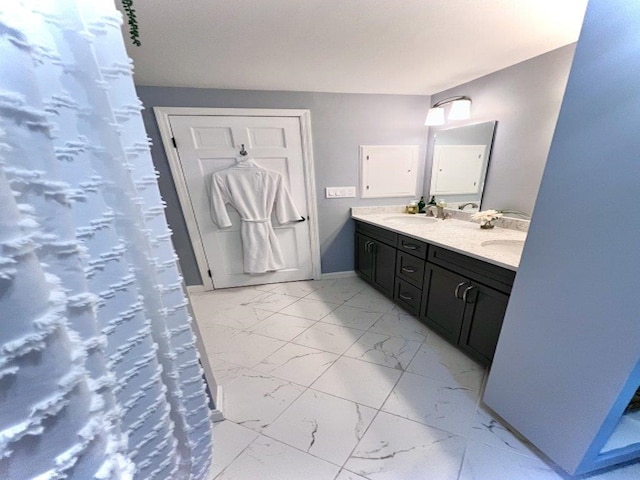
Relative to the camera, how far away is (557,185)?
2.54 feet

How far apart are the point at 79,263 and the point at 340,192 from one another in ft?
7.68

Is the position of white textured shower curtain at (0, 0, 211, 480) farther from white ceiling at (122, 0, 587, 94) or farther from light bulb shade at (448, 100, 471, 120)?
light bulb shade at (448, 100, 471, 120)

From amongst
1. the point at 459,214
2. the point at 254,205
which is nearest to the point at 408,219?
the point at 459,214

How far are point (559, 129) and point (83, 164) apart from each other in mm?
1290

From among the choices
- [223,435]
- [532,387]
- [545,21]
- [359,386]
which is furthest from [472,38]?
[223,435]

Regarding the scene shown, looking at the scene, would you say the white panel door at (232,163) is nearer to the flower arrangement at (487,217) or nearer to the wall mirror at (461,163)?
the wall mirror at (461,163)

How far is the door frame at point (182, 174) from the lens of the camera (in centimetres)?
202

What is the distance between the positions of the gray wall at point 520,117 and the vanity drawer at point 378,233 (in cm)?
86

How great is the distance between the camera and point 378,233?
7.30ft

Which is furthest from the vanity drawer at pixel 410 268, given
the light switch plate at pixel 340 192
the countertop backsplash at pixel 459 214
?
the light switch plate at pixel 340 192

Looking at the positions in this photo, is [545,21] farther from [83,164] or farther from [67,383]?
[67,383]

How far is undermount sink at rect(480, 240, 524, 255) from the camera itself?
1.50 meters

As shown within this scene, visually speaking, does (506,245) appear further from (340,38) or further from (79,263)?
(79,263)

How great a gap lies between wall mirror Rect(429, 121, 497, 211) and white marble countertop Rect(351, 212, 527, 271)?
281 mm
